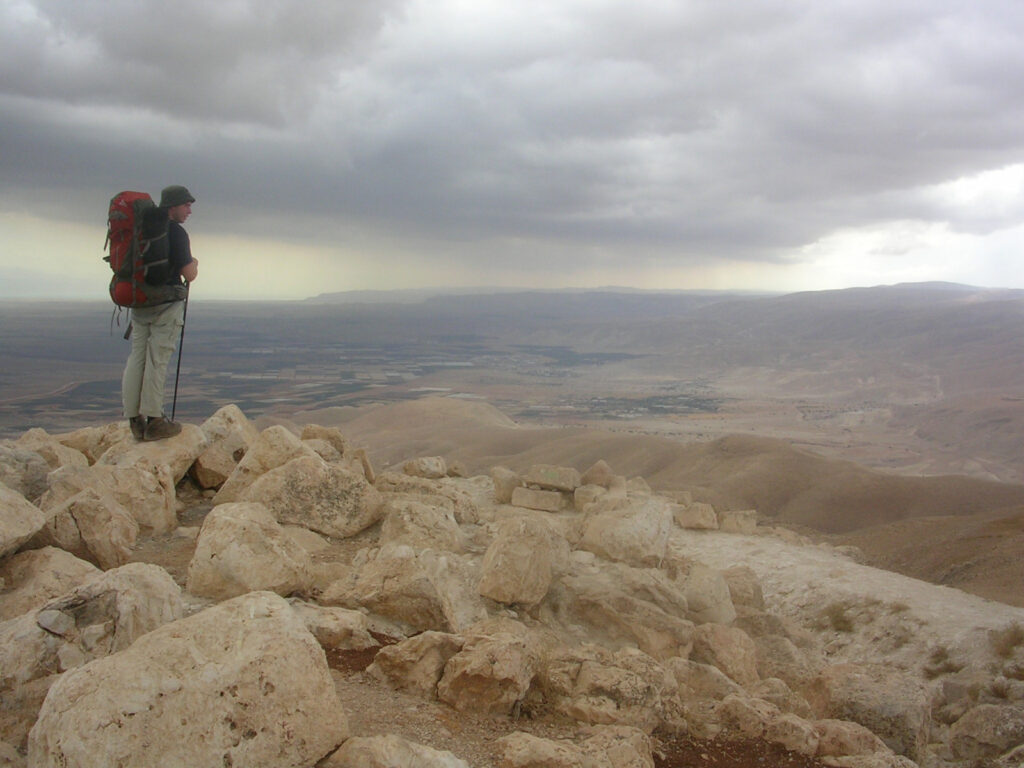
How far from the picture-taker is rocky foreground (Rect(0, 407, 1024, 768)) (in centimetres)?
258

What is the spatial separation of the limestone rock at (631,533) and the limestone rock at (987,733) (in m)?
2.86

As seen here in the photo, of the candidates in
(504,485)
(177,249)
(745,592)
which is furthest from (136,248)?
(745,592)

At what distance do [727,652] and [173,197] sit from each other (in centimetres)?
566

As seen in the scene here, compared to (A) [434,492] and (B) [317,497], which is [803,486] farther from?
(B) [317,497]

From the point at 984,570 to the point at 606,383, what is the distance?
88.7 m

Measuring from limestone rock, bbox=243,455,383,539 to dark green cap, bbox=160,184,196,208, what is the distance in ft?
7.51

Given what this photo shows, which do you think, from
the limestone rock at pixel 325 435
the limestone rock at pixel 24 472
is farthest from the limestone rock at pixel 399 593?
the limestone rock at pixel 325 435

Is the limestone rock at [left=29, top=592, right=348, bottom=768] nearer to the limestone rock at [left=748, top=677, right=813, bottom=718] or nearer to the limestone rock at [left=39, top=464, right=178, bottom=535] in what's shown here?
the limestone rock at [left=39, top=464, right=178, bottom=535]

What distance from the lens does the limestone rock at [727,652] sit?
5969 mm

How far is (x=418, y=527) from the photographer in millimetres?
6324

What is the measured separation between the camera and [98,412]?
3788 centimetres

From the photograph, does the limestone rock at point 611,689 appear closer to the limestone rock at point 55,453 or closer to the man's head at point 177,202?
the man's head at point 177,202

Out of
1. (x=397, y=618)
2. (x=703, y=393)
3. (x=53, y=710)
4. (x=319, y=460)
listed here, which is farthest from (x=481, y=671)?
(x=703, y=393)

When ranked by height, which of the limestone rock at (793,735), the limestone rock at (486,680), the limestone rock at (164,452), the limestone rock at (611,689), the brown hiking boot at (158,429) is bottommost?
the limestone rock at (793,735)
